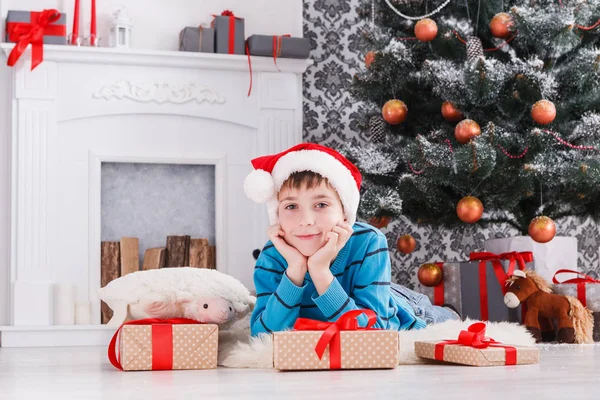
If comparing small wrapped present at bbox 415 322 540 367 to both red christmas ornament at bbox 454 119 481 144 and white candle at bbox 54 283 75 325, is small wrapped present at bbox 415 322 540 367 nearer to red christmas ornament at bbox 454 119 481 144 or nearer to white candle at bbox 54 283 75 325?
red christmas ornament at bbox 454 119 481 144

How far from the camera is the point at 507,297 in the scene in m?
3.12

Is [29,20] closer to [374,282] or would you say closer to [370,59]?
[370,59]

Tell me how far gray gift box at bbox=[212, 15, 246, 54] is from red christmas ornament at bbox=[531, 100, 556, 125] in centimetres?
160

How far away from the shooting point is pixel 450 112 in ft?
11.6

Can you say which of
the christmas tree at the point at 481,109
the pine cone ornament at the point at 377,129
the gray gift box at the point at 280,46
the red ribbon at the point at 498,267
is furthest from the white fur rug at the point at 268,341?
the gray gift box at the point at 280,46

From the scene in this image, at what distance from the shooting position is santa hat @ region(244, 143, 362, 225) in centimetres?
204

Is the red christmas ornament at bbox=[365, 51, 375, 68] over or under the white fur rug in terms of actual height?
over

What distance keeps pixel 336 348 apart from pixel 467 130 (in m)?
1.69

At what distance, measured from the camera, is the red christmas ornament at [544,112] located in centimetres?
320

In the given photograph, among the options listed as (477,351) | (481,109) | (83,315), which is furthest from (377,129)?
(477,351)

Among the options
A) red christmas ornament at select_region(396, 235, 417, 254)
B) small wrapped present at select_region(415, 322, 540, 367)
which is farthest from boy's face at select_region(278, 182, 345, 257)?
red christmas ornament at select_region(396, 235, 417, 254)

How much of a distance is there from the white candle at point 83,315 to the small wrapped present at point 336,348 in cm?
223

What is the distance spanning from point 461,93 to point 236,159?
1.27m

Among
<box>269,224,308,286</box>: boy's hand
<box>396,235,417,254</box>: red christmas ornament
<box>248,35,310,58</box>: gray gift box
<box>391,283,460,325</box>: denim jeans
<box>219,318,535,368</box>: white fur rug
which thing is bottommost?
<box>219,318,535,368</box>: white fur rug
